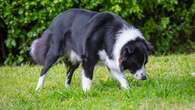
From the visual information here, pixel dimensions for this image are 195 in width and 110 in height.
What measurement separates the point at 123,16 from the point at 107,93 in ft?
13.0

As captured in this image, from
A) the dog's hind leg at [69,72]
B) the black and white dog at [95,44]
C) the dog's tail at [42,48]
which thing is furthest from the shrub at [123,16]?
the black and white dog at [95,44]

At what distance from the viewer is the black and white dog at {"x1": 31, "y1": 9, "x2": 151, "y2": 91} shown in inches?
288

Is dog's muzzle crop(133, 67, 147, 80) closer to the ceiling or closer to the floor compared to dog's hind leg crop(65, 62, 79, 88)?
closer to the ceiling

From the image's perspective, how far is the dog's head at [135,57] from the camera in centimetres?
722

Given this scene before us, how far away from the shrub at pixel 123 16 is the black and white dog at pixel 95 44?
267 cm

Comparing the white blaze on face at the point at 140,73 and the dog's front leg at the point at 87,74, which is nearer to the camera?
the white blaze on face at the point at 140,73

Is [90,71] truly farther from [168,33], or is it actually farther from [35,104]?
[168,33]

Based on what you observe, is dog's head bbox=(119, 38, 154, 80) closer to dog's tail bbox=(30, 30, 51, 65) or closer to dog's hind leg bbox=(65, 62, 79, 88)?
dog's hind leg bbox=(65, 62, 79, 88)

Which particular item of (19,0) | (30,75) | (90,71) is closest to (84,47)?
(90,71)

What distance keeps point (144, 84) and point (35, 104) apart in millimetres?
1557

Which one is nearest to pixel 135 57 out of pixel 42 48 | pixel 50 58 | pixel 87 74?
pixel 87 74

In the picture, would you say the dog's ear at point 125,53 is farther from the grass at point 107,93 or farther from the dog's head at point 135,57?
the grass at point 107,93

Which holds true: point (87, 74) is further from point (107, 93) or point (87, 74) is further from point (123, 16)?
point (123, 16)

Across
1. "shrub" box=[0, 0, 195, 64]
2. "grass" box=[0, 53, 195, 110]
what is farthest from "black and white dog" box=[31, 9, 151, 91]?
"shrub" box=[0, 0, 195, 64]
